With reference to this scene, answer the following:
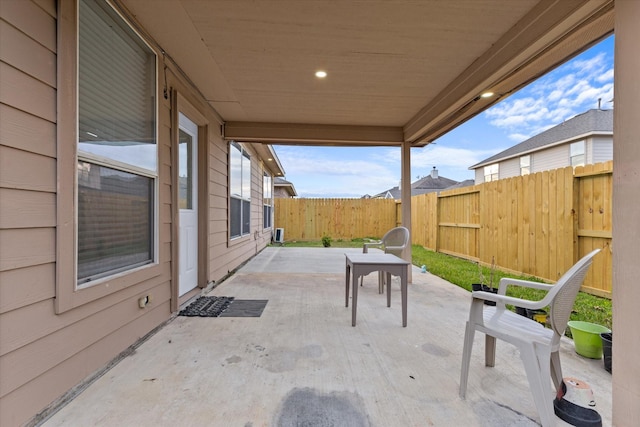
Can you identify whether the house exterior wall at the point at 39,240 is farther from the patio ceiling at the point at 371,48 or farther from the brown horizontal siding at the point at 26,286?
the patio ceiling at the point at 371,48

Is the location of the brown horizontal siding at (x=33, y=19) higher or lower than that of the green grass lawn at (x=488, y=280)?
higher

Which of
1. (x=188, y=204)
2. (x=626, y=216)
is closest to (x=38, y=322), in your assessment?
(x=188, y=204)

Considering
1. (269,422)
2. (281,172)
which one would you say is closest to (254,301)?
(269,422)

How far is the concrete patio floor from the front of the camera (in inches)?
61.4

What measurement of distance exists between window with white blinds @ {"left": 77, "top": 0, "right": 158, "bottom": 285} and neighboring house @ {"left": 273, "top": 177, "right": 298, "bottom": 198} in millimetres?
11129

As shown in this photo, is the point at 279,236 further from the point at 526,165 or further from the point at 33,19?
the point at 526,165

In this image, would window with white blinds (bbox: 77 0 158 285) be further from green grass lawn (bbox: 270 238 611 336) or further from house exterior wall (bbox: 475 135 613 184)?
house exterior wall (bbox: 475 135 613 184)

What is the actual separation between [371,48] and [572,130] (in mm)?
12081

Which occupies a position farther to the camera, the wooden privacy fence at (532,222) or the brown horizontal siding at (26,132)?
the wooden privacy fence at (532,222)

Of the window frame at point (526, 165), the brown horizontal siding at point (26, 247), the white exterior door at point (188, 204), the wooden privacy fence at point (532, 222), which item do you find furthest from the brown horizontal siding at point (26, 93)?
the window frame at point (526, 165)

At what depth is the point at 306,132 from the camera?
15.7ft

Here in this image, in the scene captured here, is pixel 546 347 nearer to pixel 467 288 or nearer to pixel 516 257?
pixel 467 288

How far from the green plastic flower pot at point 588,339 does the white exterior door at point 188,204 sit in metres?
3.62

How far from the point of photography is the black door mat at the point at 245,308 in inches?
123
